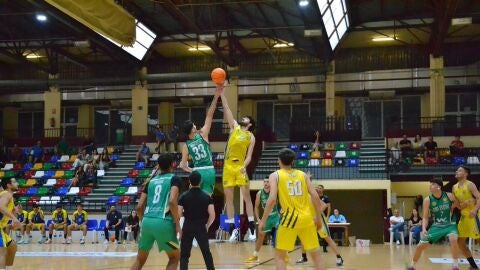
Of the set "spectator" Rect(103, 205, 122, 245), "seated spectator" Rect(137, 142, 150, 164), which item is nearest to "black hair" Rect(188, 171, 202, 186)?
"spectator" Rect(103, 205, 122, 245)

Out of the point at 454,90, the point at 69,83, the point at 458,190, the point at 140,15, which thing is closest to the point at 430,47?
the point at 454,90

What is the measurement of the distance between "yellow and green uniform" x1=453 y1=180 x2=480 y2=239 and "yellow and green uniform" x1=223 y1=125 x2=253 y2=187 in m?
3.85

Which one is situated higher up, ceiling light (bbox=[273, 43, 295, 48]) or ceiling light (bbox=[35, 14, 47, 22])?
ceiling light (bbox=[35, 14, 47, 22])

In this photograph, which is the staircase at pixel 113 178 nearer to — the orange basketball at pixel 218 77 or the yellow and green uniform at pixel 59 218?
the yellow and green uniform at pixel 59 218

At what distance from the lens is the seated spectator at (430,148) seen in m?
28.6

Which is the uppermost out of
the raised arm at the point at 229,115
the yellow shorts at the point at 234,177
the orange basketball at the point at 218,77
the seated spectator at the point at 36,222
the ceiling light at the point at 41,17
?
the ceiling light at the point at 41,17

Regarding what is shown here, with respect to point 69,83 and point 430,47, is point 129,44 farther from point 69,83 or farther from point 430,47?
point 430,47

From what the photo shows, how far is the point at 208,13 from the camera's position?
30516 millimetres

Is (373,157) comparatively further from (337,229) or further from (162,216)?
(162,216)

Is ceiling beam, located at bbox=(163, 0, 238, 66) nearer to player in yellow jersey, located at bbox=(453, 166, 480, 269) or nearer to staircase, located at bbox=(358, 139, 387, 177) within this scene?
staircase, located at bbox=(358, 139, 387, 177)

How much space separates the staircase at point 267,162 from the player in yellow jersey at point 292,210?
20.5 meters

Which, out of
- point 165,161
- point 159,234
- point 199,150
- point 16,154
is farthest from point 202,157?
point 16,154

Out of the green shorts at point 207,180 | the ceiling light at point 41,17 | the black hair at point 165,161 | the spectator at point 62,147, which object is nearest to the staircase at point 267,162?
the spectator at point 62,147

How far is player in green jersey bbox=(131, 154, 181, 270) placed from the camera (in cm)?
797
